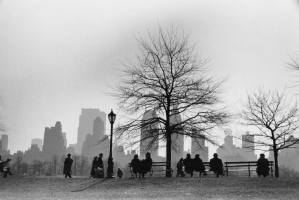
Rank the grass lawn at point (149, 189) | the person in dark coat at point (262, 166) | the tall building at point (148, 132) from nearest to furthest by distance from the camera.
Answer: the grass lawn at point (149, 189) < the person in dark coat at point (262, 166) < the tall building at point (148, 132)

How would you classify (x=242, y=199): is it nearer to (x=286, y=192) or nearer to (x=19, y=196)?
(x=286, y=192)

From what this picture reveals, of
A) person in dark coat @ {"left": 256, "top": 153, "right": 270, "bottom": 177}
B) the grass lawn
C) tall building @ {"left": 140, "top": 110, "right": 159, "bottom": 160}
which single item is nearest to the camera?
the grass lawn

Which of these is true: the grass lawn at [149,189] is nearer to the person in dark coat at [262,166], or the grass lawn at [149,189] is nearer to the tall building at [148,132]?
the person in dark coat at [262,166]

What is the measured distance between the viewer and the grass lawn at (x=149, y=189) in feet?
38.1

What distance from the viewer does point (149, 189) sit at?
13117 millimetres

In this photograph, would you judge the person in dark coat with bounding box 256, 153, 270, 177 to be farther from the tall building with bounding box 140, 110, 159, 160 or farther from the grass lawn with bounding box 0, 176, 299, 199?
the tall building with bounding box 140, 110, 159, 160

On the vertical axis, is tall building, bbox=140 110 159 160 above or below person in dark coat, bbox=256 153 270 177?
above

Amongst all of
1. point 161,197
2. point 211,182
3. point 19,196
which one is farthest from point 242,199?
point 19,196

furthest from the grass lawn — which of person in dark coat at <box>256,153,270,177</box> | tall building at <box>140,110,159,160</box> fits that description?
tall building at <box>140,110,159,160</box>

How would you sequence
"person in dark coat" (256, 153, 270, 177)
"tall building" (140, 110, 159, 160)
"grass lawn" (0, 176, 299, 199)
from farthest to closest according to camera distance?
"tall building" (140, 110, 159, 160)
"person in dark coat" (256, 153, 270, 177)
"grass lawn" (0, 176, 299, 199)

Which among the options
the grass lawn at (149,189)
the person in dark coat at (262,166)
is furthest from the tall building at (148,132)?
the grass lawn at (149,189)

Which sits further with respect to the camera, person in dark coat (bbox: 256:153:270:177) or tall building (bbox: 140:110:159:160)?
tall building (bbox: 140:110:159:160)

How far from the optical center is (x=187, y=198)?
11062mm

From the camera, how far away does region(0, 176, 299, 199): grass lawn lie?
1160cm
